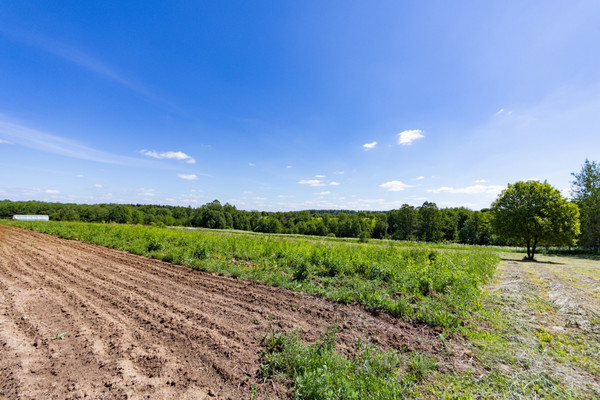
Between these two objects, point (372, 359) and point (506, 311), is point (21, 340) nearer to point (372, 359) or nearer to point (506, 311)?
point (372, 359)

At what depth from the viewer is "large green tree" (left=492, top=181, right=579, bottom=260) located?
66.9 ft

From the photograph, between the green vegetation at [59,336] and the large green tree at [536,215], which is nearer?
the green vegetation at [59,336]

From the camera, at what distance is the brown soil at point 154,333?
10.4ft

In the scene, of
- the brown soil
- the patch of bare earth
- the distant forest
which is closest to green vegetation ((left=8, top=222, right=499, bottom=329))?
the brown soil

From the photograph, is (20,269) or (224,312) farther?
(20,269)

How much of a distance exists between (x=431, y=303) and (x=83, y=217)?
341 feet

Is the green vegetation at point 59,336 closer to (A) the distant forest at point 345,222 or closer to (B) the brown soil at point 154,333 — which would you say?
(B) the brown soil at point 154,333

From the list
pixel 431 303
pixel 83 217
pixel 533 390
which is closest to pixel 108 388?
pixel 533 390

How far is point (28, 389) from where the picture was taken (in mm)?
2992

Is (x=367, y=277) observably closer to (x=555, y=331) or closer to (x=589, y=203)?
(x=555, y=331)

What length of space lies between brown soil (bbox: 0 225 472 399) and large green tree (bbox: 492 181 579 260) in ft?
80.9

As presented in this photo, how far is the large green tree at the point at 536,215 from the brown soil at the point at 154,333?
24.7 m

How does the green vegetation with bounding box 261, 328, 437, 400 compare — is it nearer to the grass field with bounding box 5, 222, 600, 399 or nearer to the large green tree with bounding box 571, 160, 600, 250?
the grass field with bounding box 5, 222, 600, 399

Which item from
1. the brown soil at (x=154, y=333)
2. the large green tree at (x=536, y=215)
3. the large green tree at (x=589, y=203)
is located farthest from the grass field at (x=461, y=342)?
the large green tree at (x=589, y=203)
